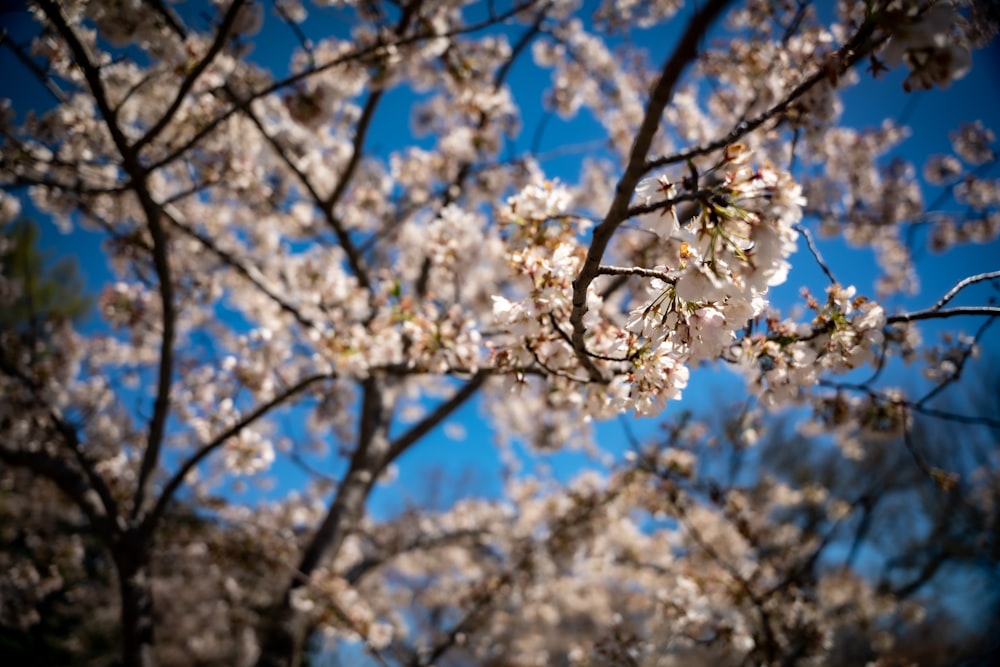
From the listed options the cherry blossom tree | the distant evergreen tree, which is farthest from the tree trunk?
the distant evergreen tree

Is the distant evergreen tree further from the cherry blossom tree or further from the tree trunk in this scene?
the tree trunk

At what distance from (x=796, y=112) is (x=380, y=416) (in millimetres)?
3943

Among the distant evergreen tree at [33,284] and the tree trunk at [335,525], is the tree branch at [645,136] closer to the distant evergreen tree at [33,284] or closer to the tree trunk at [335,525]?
the tree trunk at [335,525]

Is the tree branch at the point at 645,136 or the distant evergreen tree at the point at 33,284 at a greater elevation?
the distant evergreen tree at the point at 33,284

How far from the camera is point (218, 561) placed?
4.07 metres

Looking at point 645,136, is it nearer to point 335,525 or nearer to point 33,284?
point 335,525

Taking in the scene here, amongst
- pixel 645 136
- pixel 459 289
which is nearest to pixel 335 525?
pixel 459 289

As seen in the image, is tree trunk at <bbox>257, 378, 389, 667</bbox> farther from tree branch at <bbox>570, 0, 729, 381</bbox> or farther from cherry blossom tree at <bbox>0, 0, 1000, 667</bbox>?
tree branch at <bbox>570, 0, 729, 381</bbox>

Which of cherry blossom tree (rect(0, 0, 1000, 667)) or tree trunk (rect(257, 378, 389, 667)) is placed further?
tree trunk (rect(257, 378, 389, 667))

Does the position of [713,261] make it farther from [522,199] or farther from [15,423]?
[15,423]

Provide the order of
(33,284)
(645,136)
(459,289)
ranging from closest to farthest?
(645,136) < (459,289) < (33,284)

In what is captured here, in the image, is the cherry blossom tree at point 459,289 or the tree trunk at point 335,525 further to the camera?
the tree trunk at point 335,525

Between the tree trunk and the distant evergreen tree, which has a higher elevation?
the distant evergreen tree

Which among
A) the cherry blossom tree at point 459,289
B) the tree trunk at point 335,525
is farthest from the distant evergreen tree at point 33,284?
the tree trunk at point 335,525
